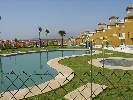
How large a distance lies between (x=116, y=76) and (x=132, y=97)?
500 cm

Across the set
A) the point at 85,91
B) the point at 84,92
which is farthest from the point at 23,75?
the point at 84,92

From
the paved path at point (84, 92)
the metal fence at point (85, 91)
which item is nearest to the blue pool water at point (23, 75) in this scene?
the metal fence at point (85, 91)

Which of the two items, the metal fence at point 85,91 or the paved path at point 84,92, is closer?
the paved path at point 84,92

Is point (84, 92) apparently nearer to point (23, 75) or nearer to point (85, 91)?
point (85, 91)

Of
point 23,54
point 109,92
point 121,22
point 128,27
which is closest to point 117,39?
point 121,22

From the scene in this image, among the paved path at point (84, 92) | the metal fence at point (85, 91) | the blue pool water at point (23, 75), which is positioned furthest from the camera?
the blue pool water at point (23, 75)

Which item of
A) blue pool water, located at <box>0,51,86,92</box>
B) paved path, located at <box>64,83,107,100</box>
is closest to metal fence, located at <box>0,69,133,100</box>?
paved path, located at <box>64,83,107,100</box>

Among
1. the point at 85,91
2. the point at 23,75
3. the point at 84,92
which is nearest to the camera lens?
the point at 84,92

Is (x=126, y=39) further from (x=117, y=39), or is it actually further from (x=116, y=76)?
(x=116, y=76)

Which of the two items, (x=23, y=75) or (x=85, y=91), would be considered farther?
(x=23, y=75)

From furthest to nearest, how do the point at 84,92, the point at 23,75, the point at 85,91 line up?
the point at 23,75 → the point at 85,91 → the point at 84,92

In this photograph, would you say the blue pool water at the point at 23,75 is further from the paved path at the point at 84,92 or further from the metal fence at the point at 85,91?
the paved path at the point at 84,92

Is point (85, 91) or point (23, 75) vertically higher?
point (85, 91)

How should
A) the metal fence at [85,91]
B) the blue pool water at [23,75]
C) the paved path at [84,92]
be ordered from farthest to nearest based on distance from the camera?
the blue pool water at [23,75] → the metal fence at [85,91] → the paved path at [84,92]
